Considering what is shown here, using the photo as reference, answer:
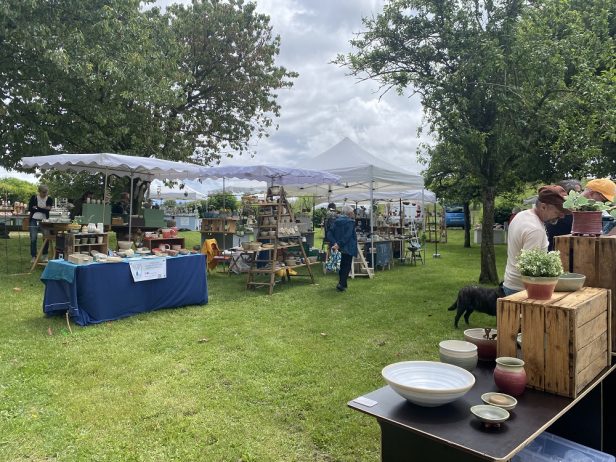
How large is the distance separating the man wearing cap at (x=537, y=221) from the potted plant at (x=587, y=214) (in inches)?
23.4

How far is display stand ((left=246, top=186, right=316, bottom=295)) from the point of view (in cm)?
784

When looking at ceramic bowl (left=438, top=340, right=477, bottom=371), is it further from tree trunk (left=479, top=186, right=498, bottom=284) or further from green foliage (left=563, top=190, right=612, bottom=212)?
tree trunk (left=479, top=186, right=498, bottom=284)

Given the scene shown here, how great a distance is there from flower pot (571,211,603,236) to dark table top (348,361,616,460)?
0.87m

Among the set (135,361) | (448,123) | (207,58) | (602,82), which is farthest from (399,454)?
(207,58)

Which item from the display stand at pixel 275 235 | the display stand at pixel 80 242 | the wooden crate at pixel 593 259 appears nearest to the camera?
the wooden crate at pixel 593 259

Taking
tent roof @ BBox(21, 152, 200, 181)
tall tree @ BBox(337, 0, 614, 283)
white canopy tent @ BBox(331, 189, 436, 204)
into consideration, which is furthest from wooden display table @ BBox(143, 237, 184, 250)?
white canopy tent @ BBox(331, 189, 436, 204)

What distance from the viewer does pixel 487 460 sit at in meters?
1.21

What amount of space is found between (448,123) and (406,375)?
20.9 ft

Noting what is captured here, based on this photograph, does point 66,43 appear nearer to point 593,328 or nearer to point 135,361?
point 135,361

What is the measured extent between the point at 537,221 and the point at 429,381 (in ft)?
6.26

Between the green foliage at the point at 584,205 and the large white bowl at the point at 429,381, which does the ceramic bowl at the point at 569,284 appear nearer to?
the green foliage at the point at 584,205

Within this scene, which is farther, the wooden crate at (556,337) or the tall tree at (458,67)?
the tall tree at (458,67)

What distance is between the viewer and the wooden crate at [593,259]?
2.08 metres

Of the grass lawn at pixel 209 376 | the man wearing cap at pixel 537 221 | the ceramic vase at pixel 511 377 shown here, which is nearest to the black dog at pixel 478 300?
the grass lawn at pixel 209 376
